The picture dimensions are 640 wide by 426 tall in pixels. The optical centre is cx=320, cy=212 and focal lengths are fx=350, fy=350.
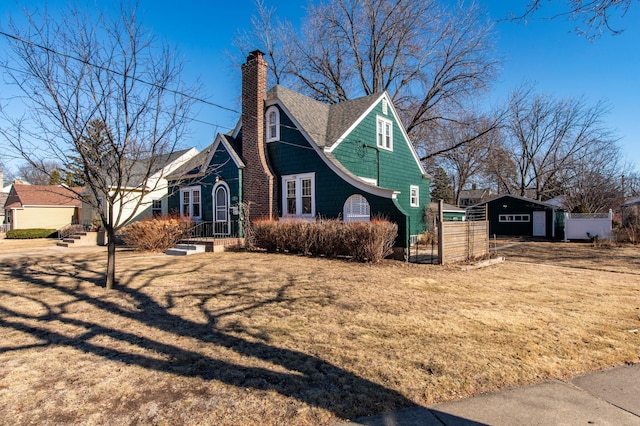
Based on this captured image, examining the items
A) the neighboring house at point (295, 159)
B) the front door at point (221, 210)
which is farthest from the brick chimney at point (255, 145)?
the front door at point (221, 210)

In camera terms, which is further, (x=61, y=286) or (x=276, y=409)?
(x=61, y=286)

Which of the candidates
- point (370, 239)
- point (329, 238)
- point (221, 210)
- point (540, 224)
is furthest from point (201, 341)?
point (540, 224)

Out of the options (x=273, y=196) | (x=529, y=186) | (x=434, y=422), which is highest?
(x=529, y=186)

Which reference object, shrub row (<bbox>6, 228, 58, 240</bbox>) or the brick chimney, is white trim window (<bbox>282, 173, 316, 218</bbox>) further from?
shrub row (<bbox>6, 228, 58, 240</bbox>)

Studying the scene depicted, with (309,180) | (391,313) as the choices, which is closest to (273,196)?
(309,180)

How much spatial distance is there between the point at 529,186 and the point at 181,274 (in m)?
42.4

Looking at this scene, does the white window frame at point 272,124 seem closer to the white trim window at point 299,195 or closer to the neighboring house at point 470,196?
the white trim window at point 299,195

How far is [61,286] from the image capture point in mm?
7195

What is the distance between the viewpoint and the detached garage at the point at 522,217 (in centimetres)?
2558

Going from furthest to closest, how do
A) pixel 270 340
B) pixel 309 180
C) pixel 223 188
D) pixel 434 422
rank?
pixel 223 188 < pixel 309 180 < pixel 270 340 < pixel 434 422

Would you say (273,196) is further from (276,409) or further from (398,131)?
(276,409)

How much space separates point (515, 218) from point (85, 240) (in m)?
29.0

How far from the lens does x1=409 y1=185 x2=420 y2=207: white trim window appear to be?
18703 millimetres

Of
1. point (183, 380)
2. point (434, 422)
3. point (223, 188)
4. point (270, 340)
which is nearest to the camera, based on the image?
point (434, 422)
